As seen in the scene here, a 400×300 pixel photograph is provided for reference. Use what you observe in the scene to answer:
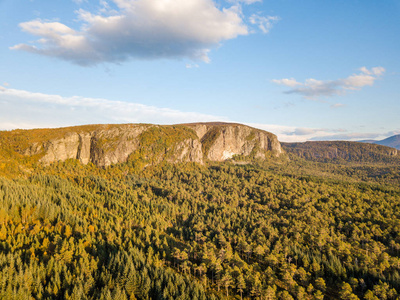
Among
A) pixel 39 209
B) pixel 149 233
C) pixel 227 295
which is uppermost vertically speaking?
pixel 39 209

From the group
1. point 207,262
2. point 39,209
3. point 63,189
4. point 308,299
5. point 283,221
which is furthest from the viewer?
point 63,189

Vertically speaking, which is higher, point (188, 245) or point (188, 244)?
point (188, 245)

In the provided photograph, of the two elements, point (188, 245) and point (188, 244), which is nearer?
point (188, 245)

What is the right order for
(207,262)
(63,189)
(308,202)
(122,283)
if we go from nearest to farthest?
1. (122,283)
2. (207,262)
3. (63,189)
4. (308,202)

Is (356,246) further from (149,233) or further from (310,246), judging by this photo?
(149,233)

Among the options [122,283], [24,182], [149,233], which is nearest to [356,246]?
[149,233]

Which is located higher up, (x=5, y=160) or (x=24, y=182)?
(x=5, y=160)

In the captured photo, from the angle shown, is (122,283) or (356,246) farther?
(356,246)
